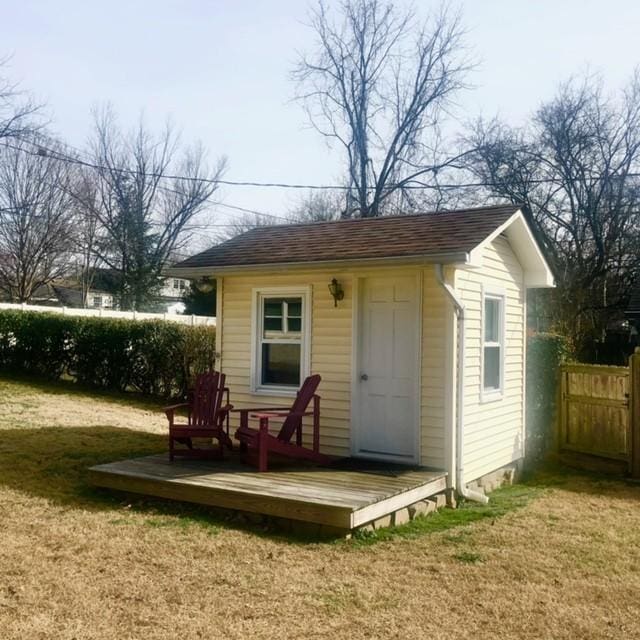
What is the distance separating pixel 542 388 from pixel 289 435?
4.67 meters

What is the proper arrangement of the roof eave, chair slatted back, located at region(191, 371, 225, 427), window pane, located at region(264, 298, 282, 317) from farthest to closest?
window pane, located at region(264, 298, 282, 317) < chair slatted back, located at region(191, 371, 225, 427) < the roof eave

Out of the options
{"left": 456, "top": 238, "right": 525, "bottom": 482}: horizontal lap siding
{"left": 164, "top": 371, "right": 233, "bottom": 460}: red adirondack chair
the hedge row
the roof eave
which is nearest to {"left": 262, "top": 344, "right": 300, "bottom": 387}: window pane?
{"left": 164, "top": 371, "right": 233, "bottom": 460}: red adirondack chair

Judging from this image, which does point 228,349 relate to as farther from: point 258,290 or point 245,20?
point 245,20

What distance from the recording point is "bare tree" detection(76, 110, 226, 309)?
102ft

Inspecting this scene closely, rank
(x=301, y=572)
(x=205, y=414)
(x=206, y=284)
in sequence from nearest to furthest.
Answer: (x=301, y=572) < (x=205, y=414) < (x=206, y=284)

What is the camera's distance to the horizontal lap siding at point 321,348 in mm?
7562

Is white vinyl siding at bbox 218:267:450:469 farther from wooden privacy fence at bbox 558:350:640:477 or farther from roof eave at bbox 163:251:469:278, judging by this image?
wooden privacy fence at bbox 558:350:640:477

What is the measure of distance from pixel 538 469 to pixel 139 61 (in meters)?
10.6

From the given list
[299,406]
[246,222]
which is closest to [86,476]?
[299,406]

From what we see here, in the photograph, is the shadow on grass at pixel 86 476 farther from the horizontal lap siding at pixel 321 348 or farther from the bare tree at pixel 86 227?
the bare tree at pixel 86 227

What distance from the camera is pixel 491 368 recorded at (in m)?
8.11

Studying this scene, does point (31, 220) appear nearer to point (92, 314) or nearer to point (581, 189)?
point (92, 314)

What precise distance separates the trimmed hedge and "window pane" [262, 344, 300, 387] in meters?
3.87

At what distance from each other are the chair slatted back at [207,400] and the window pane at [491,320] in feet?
10.7
